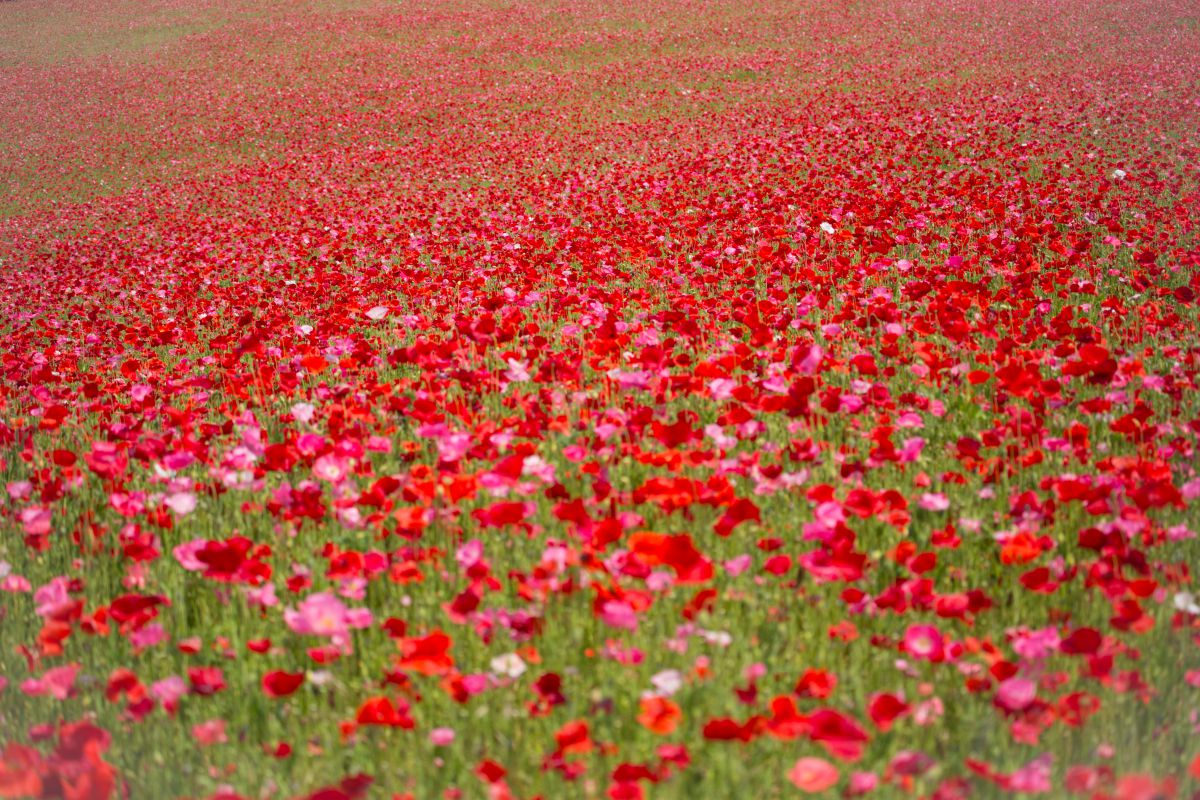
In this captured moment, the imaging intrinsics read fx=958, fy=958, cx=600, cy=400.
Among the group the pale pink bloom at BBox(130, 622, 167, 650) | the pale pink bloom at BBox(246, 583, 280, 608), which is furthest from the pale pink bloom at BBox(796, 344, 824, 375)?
the pale pink bloom at BBox(130, 622, 167, 650)

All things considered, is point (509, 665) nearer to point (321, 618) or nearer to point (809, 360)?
point (321, 618)

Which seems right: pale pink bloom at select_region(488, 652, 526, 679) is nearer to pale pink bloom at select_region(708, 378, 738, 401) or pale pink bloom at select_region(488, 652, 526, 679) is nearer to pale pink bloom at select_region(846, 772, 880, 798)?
pale pink bloom at select_region(846, 772, 880, 798)

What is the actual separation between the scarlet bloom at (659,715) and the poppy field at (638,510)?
0.01 metres

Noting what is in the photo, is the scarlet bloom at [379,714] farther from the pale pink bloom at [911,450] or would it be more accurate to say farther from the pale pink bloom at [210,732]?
the pale pink bloom at [911,450]

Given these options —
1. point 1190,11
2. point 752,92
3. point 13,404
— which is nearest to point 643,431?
point 13,404

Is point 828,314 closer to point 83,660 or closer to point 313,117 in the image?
point 83,660

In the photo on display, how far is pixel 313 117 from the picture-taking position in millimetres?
23016

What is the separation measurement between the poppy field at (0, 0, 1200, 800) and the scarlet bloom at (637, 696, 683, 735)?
0.01 meters

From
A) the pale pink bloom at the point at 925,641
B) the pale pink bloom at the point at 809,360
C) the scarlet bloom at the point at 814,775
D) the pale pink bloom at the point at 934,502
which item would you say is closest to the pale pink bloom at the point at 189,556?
the scarlet bloom at the point at 814,775

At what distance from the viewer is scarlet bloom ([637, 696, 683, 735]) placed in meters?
1.94

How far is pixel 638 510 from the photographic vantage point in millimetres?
3326

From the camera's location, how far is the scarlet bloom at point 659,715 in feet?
6.35

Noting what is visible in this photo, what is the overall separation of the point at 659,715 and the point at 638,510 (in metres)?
1.35

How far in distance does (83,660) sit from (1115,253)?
7328 millimetres
